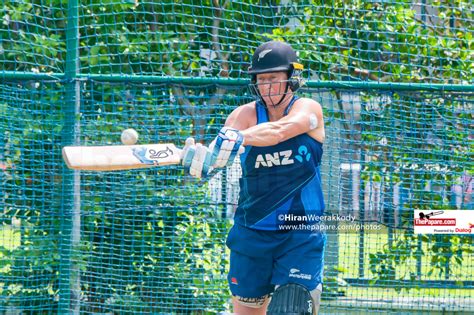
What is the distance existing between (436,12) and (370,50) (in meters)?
1.15

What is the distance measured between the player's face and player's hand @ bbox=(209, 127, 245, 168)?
2.08ft

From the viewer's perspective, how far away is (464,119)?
6215 millimetres

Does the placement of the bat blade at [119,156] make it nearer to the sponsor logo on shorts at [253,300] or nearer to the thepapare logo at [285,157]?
the thepapare logo at [285,157]

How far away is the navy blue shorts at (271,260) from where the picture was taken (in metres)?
4.27

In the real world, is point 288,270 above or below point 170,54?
below

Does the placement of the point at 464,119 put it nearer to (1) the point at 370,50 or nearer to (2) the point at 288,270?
(1) the point at 370,50

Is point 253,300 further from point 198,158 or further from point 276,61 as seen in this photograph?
point 276,61


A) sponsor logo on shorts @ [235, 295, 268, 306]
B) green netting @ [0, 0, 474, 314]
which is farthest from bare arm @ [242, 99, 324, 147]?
green netting @ [0, 0, 474, 314]

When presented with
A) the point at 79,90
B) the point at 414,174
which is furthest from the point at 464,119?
the point at 79,90

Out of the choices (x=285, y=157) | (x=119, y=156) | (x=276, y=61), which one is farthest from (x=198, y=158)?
(x=276, y=61)

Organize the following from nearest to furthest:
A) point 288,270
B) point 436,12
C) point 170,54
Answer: point 288,270 → point 170,54 → point 436,12

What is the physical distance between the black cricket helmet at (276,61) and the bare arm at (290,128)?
172 mm

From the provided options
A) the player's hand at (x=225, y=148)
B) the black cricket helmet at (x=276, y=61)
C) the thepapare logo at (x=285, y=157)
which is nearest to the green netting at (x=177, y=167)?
the black cricket helmet at (x=276, y=61)

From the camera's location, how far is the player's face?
4375 mm
